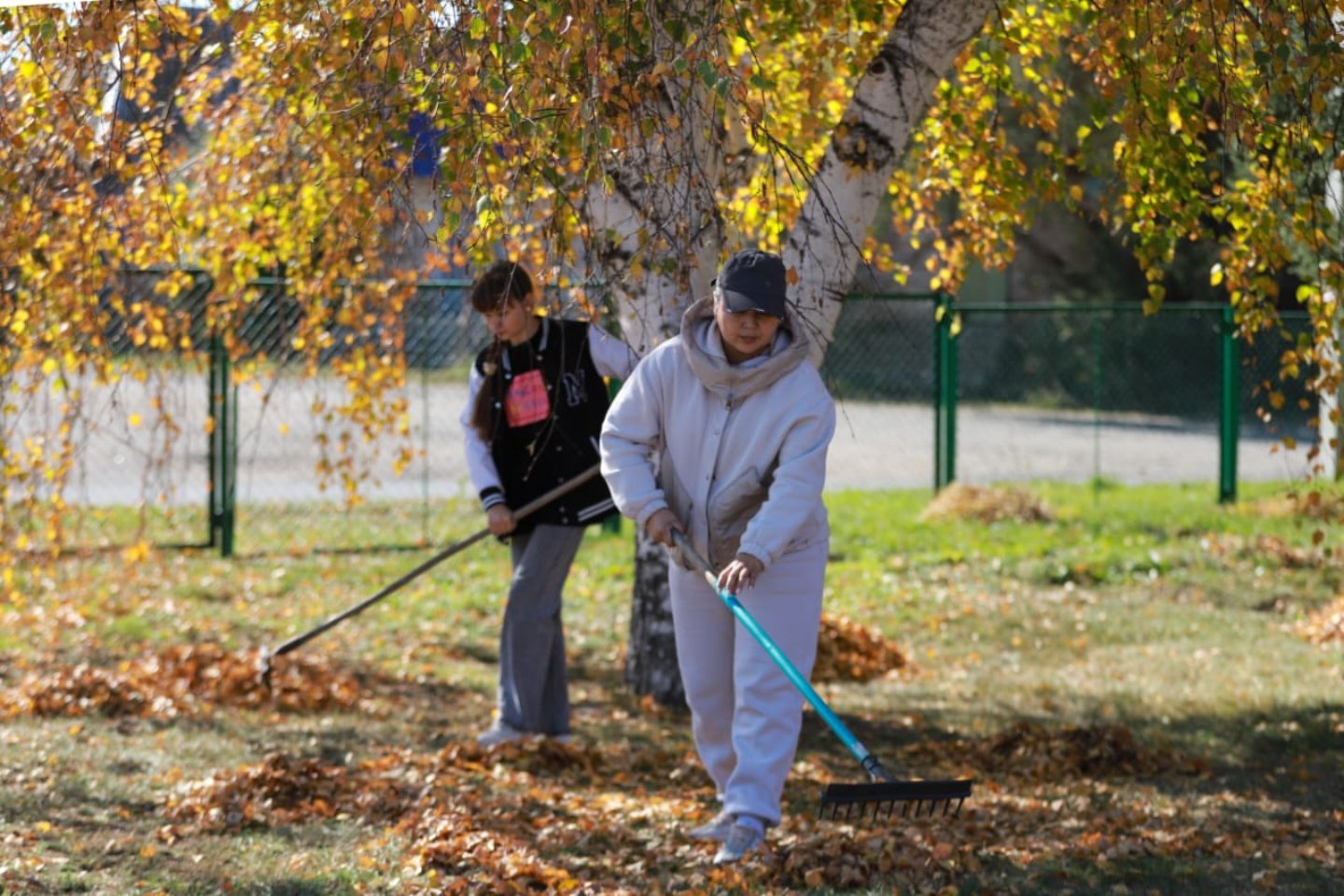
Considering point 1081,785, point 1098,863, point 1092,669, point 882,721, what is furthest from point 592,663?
point 1098,863

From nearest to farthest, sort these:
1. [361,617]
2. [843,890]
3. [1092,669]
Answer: [843,890] < [1092,669] < [361,617]

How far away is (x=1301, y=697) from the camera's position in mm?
7527

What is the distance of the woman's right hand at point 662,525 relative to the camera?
4.67 m

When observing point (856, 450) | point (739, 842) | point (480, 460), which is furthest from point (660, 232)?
point (856, 450)

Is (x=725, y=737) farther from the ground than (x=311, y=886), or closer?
farther from the ground

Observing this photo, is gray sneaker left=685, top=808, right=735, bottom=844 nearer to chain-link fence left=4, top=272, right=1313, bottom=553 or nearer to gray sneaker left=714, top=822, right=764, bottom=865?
gray sneaker left=714, top=822, right=764, bottom=865

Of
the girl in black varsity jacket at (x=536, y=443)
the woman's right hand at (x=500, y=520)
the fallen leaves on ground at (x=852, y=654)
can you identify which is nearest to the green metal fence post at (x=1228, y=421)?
the fallen leaves on ground at (x=852, y=654)

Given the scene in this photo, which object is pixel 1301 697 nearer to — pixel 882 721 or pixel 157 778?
pixel 882 721

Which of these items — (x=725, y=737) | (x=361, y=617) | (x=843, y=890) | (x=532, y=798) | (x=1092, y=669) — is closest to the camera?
(x=843, y=890)

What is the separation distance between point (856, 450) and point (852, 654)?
34.3 feet

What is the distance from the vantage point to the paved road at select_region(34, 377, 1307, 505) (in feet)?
45.0

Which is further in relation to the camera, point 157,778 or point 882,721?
point 882,721

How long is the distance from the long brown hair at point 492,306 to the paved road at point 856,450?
5.08 metres

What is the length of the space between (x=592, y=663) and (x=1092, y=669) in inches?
99.8
